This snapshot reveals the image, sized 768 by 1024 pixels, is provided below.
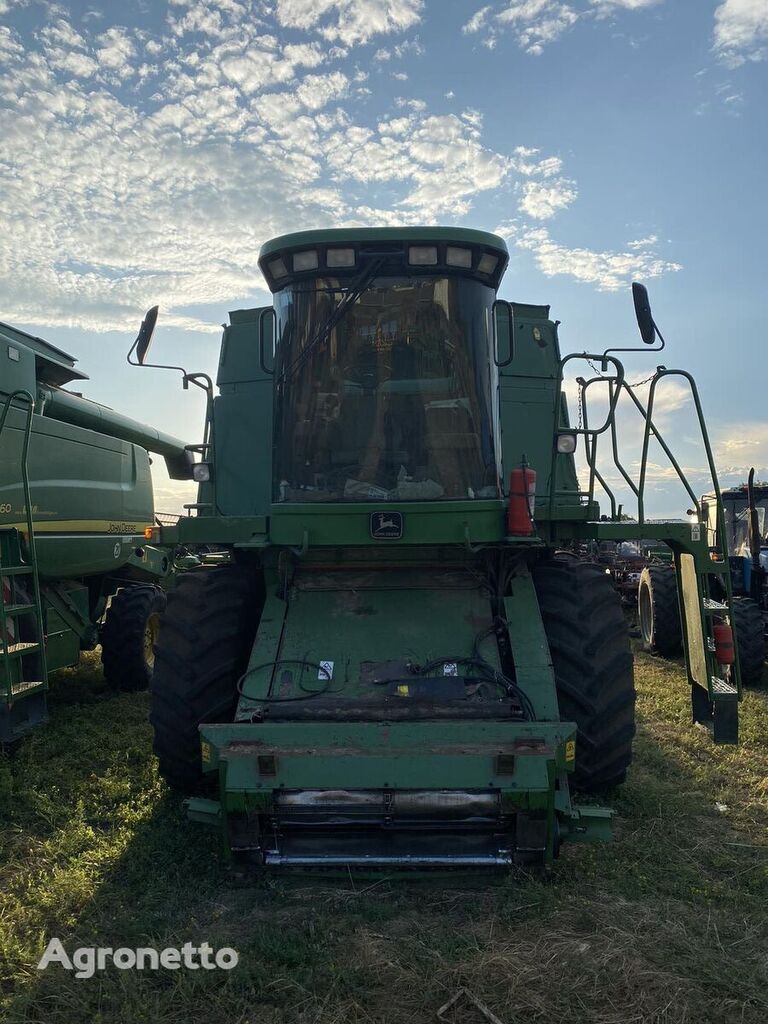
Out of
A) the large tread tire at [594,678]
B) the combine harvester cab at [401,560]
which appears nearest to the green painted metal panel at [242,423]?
the combine harvester cab at [401,560]

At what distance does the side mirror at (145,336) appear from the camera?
460 cm

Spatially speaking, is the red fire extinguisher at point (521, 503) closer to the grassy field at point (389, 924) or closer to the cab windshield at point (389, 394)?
the cab windshield at point (389, 394)

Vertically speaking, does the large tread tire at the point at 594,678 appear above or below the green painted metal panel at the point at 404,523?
below

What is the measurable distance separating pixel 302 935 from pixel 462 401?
2669 millimetres

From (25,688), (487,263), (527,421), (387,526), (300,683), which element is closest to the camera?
(300,683)

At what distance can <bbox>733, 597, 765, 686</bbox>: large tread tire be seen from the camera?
762 cm

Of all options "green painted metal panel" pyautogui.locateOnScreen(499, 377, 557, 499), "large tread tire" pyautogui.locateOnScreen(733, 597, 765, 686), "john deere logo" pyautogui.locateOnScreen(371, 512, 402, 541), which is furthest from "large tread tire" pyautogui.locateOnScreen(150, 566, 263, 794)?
"large tread tire" pyautogui.locateOnScreen(733, 597, 765, 686)

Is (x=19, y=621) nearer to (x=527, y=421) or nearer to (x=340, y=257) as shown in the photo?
(x=340, y=257)

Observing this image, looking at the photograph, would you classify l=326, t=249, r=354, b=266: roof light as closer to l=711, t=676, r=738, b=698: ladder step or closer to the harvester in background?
l=711, t=676, r=738, b=698: ladder step

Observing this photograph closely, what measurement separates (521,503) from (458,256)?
4.45ft

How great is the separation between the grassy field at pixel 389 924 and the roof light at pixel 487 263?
3017mm

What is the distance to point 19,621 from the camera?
5723 millimetres

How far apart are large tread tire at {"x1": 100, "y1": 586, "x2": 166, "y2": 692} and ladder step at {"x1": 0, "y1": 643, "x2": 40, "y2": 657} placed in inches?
84.8

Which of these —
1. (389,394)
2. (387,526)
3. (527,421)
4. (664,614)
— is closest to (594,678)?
(387,526)
